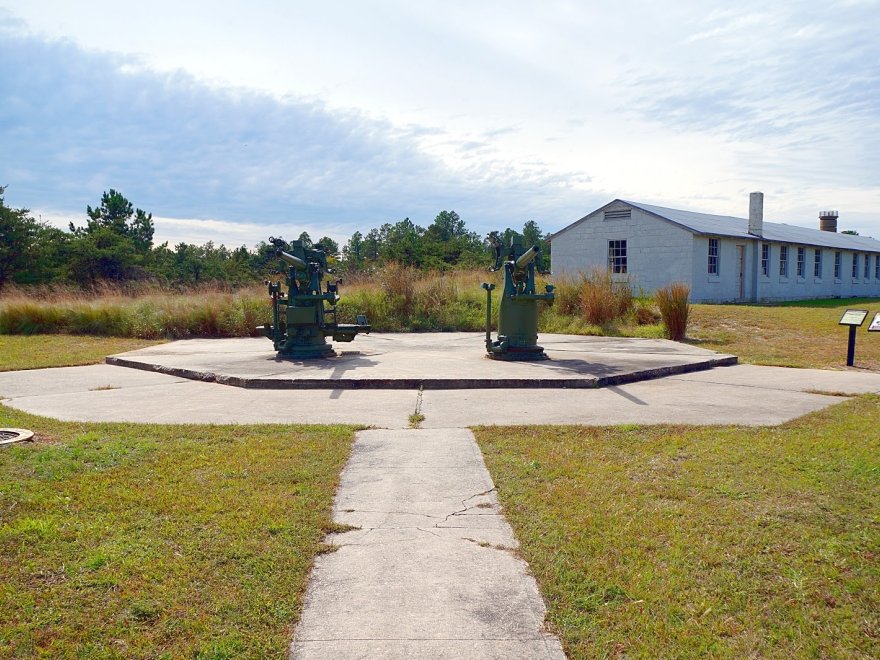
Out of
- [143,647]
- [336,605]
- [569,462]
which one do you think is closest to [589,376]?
[569,462]

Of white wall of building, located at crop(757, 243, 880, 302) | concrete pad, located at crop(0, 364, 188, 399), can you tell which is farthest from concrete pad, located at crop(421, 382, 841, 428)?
white wall of building, located at crop(757, 243, 880, 302)

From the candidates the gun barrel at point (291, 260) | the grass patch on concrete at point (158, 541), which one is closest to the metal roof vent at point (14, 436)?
the grass patch on concrete at point (158, 541)

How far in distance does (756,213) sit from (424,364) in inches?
969

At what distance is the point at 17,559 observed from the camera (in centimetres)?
308

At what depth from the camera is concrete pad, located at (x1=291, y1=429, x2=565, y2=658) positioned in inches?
98.5

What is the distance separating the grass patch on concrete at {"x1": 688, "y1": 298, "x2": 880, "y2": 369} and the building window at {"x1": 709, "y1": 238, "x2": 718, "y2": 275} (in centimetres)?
628

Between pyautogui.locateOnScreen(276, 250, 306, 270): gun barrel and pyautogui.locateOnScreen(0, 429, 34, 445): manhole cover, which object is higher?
pyautogui.locateOnScreen(276, 250, 306, 270): gun barrel

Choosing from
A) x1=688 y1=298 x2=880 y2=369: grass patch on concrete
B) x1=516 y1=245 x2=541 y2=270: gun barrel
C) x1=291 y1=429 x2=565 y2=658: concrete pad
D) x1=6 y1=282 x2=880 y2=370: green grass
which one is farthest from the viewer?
x1=6 y1=282 x2=880 y2=370: green grass

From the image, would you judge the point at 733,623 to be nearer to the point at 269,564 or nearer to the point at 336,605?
the point at 336,605

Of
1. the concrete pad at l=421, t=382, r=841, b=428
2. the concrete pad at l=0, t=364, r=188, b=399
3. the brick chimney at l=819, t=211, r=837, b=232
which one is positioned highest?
the brick chimney at l=819, t=211, r=837, b=232

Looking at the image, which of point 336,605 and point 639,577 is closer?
point 336,605

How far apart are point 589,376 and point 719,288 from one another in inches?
817

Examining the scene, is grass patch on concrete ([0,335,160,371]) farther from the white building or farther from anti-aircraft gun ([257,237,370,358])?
the white building

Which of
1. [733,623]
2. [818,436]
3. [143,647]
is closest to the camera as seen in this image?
[143,647]
